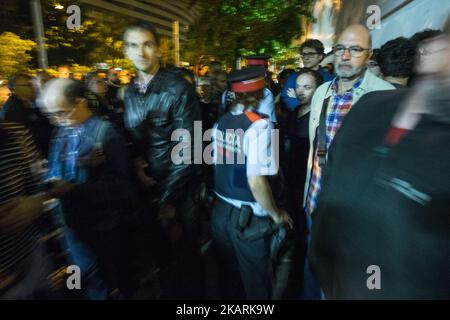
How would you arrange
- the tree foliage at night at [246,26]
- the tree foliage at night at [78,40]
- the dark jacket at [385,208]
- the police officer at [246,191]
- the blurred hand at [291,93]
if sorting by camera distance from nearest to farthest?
the dark jacket at [385,208]
the police officer at [246,191]
the blurred hand at [291,93]
the tree foliage at night at [246,26]
the tree foliage at night at [78,40]

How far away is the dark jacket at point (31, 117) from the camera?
12.7 ft

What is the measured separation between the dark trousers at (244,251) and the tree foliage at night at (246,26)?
10123 mm

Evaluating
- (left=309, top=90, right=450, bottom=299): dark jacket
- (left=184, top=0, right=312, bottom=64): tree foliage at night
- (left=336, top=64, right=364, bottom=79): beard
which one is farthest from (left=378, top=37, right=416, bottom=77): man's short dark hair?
(left=184, top=0, right=312, bottom=64): tree foliage at night

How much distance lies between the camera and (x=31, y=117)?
409 centimetres

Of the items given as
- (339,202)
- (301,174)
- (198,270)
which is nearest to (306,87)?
(301,174)

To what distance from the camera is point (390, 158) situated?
0.82 metres

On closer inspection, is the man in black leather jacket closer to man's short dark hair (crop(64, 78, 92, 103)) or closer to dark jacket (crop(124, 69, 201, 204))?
dark jacket (crop(124, 69, 201, 204))

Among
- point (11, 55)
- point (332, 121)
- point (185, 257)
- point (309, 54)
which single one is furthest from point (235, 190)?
point (11, 55)

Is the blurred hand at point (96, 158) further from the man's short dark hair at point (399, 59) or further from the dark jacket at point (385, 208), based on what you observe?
the man's short dark hair at point (399, 59)

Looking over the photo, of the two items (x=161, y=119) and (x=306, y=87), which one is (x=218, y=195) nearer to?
(x=161, y=119)

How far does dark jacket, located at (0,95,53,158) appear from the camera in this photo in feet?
12.7

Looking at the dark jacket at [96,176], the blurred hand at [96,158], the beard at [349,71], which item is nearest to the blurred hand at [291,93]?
the beard at [349,71]

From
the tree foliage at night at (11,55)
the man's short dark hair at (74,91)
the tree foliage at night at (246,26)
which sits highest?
the tree foliage at night at (246,26)

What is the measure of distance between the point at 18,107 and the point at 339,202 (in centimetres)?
453
